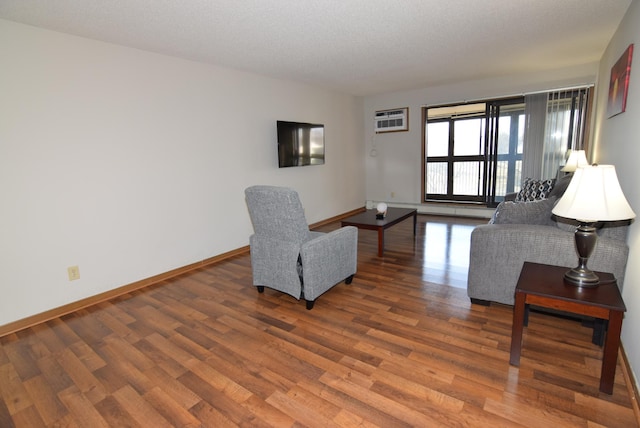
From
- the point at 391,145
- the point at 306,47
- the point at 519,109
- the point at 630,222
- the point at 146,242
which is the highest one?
the point at 306,47

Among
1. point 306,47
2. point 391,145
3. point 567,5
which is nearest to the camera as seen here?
point 567,5

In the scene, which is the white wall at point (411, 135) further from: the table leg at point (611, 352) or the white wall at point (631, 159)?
the table leg at point (611, 352)

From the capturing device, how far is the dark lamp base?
1767 millimetres

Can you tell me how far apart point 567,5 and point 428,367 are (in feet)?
9.69

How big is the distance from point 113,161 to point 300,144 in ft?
8.65

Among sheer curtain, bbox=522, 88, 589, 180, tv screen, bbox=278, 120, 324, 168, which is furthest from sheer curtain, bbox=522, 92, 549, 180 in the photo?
tv screen, bbox=278, 120, 324, 168

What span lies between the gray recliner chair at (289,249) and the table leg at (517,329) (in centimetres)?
140

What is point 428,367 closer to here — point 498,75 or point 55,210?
point 55,210

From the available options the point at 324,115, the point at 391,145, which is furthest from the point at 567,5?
the point at 391,145

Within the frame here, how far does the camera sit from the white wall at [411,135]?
5.16m

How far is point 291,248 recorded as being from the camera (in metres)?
2.66

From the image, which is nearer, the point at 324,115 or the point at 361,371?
Result: the point at 361,371

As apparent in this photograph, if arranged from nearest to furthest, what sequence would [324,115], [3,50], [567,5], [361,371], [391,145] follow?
[361,371] → [3,50] → [567,5] → [324,115] → [391,145]

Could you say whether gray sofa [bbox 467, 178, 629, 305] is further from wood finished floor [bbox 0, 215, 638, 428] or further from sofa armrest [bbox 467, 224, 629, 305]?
wood finished floor [bbox 0, 215, 638, 428]
